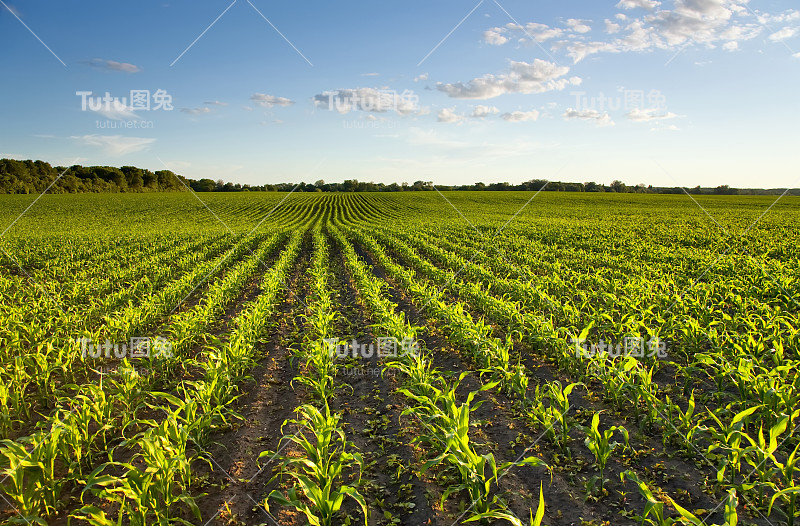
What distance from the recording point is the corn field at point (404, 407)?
3262mm

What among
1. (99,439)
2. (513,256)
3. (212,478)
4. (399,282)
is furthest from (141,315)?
(513,256)

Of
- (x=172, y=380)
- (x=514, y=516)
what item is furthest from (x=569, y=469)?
(x=172, y=380)

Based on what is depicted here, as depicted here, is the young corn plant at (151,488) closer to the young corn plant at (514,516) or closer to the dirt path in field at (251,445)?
the dirt path in field at (251,445)

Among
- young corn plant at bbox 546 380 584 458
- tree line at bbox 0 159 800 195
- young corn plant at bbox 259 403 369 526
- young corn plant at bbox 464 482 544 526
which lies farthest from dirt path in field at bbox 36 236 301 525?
tree line at bbox 0 159 800 195

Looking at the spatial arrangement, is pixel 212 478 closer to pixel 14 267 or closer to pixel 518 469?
pixel 518 469

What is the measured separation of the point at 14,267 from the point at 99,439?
1441cm

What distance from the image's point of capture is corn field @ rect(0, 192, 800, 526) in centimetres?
326

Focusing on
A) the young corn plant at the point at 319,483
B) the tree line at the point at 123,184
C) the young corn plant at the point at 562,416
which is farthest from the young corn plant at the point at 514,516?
the tree line at the point at 123,184

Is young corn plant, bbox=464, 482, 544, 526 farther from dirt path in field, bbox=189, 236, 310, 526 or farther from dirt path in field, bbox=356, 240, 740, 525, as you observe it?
dirt path in field, bbox=189, 236, 310, 526

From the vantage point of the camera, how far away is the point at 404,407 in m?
5.01

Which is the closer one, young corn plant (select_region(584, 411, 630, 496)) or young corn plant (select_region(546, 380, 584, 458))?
young corn plant (select_region(584, 411, 630, 496))

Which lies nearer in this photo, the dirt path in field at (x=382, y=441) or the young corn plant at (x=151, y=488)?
the young corn plant at (x=151, y=488)

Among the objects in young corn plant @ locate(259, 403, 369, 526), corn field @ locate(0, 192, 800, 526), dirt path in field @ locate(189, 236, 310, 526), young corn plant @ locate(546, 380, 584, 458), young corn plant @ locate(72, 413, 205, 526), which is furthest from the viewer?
young corn plant @ locate(546, 380, 584, 458)

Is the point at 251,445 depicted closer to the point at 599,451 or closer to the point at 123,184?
the point at 599,451
